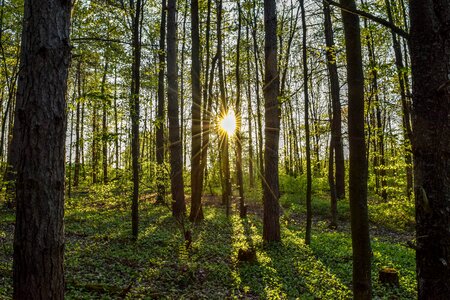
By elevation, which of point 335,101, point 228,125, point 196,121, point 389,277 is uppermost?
point 335,101

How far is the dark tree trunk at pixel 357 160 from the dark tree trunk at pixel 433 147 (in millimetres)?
1124

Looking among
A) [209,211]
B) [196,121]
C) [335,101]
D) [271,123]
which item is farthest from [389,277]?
[209,211]

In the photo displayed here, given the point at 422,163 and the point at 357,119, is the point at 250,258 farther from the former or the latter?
the point at 422,163

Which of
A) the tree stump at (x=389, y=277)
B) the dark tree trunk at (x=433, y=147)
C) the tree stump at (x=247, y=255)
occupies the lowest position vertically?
the tree stump at (x=389, y=277)

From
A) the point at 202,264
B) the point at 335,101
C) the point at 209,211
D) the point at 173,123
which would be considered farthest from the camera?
the point at 209,211

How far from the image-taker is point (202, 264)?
7.85 m

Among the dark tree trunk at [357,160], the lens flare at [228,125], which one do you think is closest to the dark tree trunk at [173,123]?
the lens flare at [228,125]

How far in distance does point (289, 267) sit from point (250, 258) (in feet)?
3.32

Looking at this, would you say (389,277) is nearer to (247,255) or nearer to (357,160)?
(247,255)

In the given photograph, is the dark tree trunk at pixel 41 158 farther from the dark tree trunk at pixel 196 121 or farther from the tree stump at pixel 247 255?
the dark tree trunk at pixel 196 121

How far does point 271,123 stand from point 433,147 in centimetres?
737

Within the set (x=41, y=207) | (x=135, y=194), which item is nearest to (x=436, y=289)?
(x=41, y=207)

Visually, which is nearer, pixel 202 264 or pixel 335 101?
pixel 202 264

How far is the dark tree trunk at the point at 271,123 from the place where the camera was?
9516 millimetres
